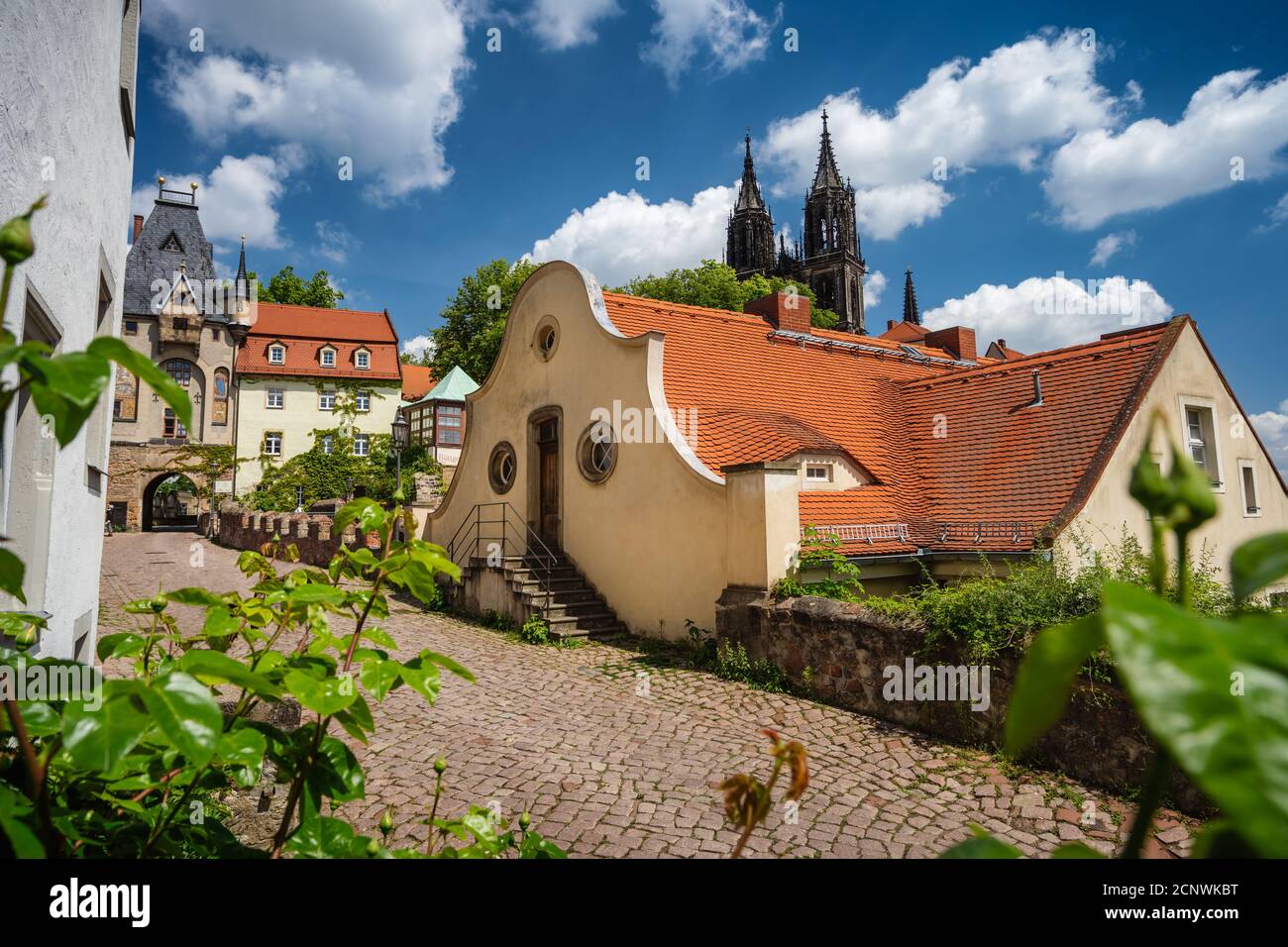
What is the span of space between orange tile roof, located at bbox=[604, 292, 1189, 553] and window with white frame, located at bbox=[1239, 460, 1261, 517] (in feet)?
10.2

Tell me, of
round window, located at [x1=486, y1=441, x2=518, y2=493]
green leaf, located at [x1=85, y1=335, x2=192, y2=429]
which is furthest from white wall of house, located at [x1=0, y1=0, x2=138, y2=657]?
round window, located at [x1=486, y1=441, x2=518, y2=493]

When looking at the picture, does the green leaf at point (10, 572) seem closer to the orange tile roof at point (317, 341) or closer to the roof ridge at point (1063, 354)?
the roof ridge at point (1063, 354)

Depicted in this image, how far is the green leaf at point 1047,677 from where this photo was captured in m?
0.56

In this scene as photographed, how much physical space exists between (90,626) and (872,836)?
20.8 feet

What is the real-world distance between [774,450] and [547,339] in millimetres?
5723

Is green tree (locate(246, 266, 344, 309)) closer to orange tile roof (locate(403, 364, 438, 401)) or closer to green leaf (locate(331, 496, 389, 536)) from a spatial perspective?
orange tile roof (locate(403, 364, 438, 401))

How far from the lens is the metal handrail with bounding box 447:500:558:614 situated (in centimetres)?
1348

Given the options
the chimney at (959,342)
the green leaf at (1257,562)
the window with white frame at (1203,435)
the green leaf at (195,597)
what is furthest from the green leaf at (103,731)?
the chimney at (959,342)

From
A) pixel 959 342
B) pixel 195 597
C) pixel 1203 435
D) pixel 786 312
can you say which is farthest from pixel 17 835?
pixel 959 342

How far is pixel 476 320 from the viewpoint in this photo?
40594mm
